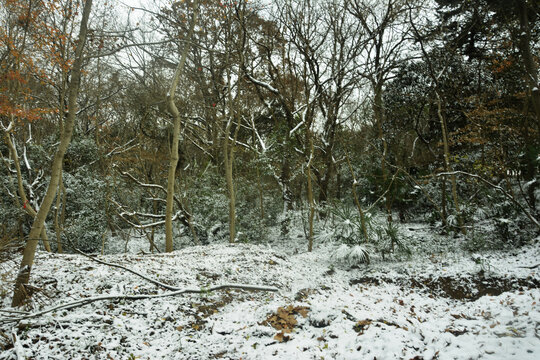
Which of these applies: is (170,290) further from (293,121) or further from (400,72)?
(400,72)

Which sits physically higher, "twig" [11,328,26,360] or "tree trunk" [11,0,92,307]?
"tree trunk" [11,0,92,307]

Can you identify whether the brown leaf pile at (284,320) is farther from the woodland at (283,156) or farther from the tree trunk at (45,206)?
the tree trunk at (45,206)

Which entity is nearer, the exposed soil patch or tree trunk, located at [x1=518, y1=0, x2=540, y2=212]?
the exposed soil patch

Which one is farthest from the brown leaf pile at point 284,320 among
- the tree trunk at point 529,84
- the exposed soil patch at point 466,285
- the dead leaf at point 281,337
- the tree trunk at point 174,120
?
the tree trunk at point 529,84

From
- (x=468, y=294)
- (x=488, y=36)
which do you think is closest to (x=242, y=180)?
(x=468, y=294)

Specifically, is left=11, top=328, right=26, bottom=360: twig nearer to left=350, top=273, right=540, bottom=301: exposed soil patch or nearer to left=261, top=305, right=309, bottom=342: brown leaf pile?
left=261, top=305, right=309, bottom=342: brown leaf pile

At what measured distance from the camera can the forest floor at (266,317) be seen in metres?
2.94

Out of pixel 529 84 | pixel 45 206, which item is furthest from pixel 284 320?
pixel 529 84

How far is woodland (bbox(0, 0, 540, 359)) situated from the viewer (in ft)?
17.4

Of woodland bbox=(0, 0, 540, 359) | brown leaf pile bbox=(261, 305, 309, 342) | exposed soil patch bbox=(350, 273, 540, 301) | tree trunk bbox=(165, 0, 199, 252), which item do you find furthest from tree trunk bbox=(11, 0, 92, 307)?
exposed soil patch bbox=(350, 273, 540, 301)

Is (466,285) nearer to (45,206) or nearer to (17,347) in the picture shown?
(17,347)

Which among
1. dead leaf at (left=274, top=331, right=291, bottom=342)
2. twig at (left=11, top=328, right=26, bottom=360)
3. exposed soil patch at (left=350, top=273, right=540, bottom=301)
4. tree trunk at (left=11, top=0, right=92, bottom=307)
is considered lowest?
exposed soil patch at (left=350, top=273, right=540, bottom=301)

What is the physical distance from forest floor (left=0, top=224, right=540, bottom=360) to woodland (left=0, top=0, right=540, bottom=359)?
0.05 m

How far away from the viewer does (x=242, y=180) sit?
12320 millimetres
